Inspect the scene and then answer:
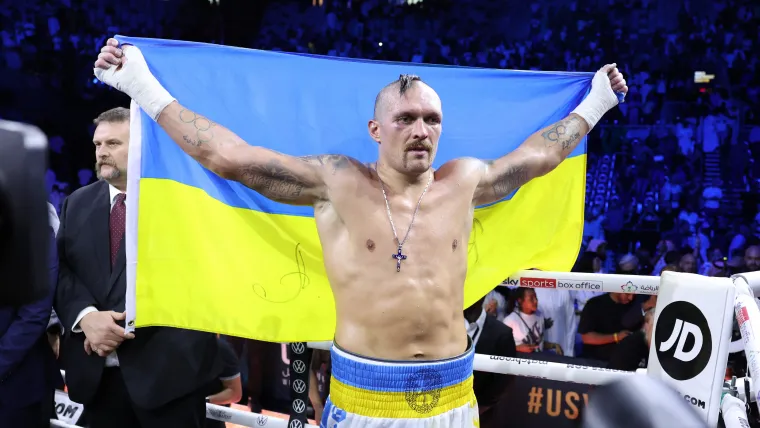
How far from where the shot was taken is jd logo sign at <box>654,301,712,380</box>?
166cm

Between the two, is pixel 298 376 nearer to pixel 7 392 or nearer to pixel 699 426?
pixel 7 392

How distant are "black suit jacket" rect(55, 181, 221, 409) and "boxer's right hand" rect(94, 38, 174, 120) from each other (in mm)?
502

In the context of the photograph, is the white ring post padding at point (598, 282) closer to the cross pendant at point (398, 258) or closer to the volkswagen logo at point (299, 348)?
the cross pendant at point (398, 258)

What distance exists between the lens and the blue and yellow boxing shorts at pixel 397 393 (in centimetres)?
187

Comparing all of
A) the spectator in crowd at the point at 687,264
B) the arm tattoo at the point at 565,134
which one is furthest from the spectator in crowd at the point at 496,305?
the arm tattoo at the point at 565,134

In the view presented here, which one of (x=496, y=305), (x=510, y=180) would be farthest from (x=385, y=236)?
(x=496, y=305)

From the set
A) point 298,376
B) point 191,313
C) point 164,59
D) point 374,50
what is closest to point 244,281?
Result: point 191,313

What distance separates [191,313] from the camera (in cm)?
226

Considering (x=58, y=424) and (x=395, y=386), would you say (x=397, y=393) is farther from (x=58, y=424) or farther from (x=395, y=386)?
(x=58, y=424)

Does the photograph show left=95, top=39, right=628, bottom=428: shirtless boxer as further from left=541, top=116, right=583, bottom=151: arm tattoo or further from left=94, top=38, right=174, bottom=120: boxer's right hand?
left=541, top=116, right=583, bottom=151: arm tattoo

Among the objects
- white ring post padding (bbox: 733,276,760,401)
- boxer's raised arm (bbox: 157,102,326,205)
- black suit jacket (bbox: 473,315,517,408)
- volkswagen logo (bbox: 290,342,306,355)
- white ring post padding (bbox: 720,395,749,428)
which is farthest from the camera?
black suit jacket (bbox: 473,315,517,408)

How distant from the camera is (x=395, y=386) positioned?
1.88 meters

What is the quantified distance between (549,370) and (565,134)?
784mm

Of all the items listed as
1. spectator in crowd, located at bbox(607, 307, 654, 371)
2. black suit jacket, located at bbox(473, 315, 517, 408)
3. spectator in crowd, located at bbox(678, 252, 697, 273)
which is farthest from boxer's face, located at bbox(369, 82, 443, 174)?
spectator in crowd, located at bbox(678, 252, 697, 273)
